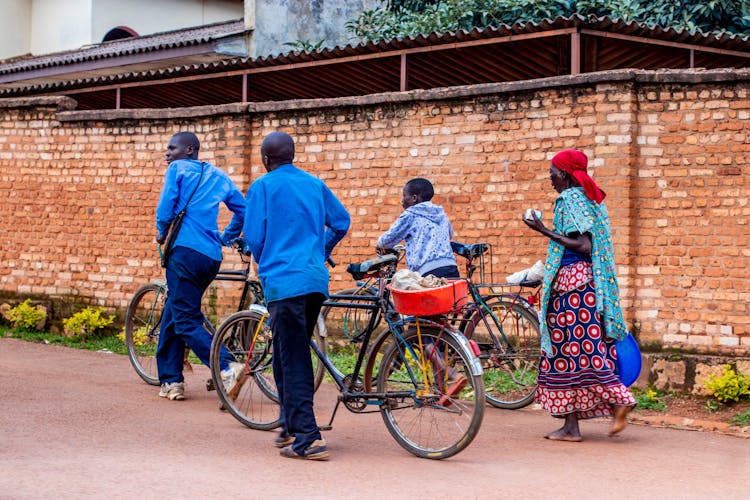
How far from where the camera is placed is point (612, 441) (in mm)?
6723

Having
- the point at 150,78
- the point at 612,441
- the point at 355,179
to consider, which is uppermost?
the point at 150,78

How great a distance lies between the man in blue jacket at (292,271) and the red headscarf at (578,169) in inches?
61.7

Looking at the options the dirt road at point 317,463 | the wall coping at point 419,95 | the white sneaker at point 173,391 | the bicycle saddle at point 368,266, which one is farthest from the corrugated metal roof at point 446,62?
the white sneaker at point 173,391

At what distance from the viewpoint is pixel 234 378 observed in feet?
22.7

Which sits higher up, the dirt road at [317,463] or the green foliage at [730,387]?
the green foliage at [730,387]

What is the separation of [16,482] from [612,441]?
3.60 metres

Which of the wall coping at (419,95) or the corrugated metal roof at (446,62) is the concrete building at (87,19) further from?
the wall coping at (419,95)

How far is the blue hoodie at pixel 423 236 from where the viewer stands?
7508 millimetres

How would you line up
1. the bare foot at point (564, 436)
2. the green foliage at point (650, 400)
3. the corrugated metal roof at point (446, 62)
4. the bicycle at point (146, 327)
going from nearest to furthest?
the bare foot at point (564, 436)
the green foliage at point (650, 400)
the bicycle at point (146, 327)
the corrugated metal roof at point (446, 62)

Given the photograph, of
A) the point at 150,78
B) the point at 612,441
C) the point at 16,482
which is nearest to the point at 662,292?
the point at 612,441

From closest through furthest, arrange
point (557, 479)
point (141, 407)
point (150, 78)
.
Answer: point (557, 479) < point (141, 407) < point (150, 78)

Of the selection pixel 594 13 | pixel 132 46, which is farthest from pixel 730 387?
pixel 132 46

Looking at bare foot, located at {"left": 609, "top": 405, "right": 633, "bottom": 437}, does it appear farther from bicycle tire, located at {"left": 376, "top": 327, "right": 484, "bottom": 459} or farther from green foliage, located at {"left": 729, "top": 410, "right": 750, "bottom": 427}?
green foliage, located at {"left": 729, "top": 410, "right": 750, "bottom": 427}

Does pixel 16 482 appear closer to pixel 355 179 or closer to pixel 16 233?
pixel 355 179
